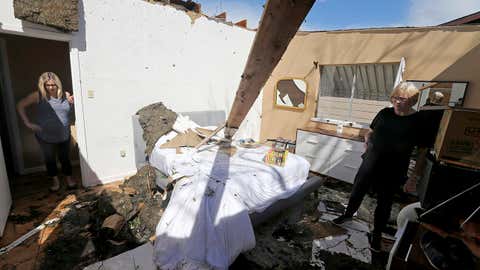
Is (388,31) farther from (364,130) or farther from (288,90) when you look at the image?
(288,90)

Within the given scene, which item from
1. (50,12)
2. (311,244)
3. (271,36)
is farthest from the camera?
(50,12)

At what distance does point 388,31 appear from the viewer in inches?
133

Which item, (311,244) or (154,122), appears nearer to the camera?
(311,244)

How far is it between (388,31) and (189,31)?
119 inches

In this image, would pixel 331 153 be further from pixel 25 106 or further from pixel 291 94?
pixel 25 106

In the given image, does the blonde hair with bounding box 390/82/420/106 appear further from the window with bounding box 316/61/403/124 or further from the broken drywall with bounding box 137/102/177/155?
the broken drywall with bounding box 137/102/177/155

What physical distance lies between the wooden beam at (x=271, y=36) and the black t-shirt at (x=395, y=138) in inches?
60.7

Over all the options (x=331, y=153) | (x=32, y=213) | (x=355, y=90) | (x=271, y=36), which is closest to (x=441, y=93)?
(x=355, y=90)

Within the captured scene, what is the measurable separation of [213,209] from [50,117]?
2.38m

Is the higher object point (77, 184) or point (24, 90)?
point (24, 90)

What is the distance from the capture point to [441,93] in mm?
3068

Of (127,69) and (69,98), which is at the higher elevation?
(127,69)

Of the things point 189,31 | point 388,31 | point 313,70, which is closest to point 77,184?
point 189,31

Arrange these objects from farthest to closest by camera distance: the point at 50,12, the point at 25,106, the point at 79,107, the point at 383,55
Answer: the point at 383,55 → the point at 79,107 → the point at 25,106 → the point at 50,12
